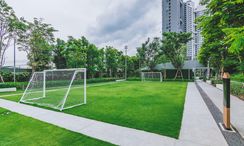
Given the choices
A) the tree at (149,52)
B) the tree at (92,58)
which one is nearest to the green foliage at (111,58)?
the tree at (92,58)

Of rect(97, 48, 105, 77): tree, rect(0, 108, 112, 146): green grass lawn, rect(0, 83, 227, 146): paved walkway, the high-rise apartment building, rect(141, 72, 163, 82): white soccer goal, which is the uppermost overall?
the high-rise apartment building

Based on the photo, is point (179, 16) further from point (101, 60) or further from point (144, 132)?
point (144, 132)

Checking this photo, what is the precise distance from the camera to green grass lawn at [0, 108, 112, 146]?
3.54m

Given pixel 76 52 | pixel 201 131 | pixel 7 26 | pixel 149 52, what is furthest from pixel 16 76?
pixel 149 52

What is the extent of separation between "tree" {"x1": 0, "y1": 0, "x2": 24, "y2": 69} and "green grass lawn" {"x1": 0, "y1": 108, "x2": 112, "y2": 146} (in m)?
14.5

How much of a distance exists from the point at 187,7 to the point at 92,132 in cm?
4501

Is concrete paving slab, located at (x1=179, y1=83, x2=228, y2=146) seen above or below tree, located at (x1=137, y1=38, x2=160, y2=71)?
below

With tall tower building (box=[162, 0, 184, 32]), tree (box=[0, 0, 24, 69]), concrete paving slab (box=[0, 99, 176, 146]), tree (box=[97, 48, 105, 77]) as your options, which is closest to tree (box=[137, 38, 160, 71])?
tree (box=[97, 48, 105, 77])

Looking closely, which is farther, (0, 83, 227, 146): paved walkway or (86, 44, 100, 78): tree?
(86, 44, 100, 78): tree

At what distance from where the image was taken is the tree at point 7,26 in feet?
50.2

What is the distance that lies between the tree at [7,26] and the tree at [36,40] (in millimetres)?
1085

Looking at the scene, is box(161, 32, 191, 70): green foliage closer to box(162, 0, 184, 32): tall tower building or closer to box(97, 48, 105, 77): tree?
box(162, 0, 184, 32): tall tower building

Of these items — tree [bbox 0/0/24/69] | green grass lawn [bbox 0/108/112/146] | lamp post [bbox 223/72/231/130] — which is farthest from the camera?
tree [bbox 0/0/24/69]

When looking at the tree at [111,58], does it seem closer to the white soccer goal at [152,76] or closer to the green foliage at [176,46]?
the white soccer goal at [152,76]
